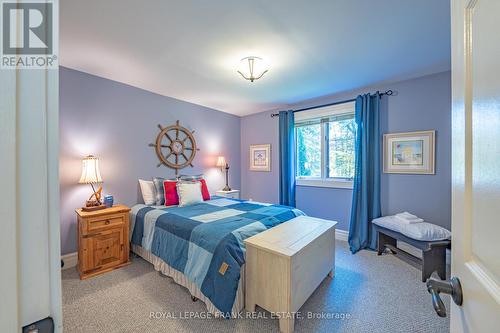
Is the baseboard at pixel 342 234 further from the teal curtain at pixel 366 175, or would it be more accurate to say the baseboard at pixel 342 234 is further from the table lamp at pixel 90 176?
the table lamp at pixel 90 176

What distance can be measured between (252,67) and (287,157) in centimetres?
200

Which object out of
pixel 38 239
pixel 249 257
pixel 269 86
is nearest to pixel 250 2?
pixel 269 86

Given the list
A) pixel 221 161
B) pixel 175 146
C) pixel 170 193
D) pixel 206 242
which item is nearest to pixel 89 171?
pixel 170 193

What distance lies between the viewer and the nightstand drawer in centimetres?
236

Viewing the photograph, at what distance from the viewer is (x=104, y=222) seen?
2455 mm

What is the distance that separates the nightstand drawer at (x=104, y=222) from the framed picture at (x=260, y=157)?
9.11ft

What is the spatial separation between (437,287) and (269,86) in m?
2.97

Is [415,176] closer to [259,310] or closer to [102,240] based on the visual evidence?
[259,310]

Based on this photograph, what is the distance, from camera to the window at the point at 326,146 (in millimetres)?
3523

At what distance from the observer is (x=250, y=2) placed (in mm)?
1557

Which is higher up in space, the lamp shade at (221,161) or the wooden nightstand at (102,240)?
the lamp shade at (221,161)

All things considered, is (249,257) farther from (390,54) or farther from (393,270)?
(390,54)

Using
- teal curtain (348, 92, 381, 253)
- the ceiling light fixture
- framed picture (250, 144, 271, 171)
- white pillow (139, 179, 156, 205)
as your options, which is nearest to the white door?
the ceiling light fixture

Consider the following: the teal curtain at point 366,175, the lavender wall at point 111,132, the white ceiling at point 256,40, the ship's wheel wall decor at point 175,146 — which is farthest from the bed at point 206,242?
the white ceiling at point 256,40
